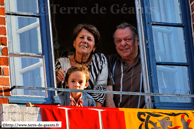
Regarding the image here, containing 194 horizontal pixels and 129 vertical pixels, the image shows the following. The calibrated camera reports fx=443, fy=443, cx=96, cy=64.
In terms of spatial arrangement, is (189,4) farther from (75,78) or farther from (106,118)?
(106,118)

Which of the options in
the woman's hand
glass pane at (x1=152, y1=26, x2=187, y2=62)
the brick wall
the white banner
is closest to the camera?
the white banner

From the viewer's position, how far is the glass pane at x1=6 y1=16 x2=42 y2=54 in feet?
18.4

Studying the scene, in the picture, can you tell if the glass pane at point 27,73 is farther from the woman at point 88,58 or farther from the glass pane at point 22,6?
the woman at point 88,58

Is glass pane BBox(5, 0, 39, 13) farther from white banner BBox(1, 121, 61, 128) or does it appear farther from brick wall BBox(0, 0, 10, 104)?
white banner BBox(1, 121, 61, 128)

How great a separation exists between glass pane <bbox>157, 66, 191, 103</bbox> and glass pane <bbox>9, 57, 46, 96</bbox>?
1603mm

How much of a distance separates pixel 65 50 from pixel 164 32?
253cm

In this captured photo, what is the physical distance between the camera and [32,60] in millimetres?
5598

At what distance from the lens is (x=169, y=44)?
20.5 ft

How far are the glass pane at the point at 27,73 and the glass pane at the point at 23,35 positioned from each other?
0.13 metres

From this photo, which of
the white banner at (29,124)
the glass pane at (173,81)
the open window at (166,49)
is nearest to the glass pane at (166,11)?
the open window at (166,49)

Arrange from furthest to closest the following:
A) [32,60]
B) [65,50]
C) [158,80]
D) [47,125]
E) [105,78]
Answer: [65,50], [105,78], [158,80], [32,60], [47,125]

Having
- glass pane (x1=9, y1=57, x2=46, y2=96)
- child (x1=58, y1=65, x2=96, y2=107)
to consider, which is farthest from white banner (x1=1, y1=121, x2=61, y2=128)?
child (x1=58, y1=65, x2=96, y2=107)

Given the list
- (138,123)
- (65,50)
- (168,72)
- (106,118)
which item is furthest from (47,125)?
(65,50)

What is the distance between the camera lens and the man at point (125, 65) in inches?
282
